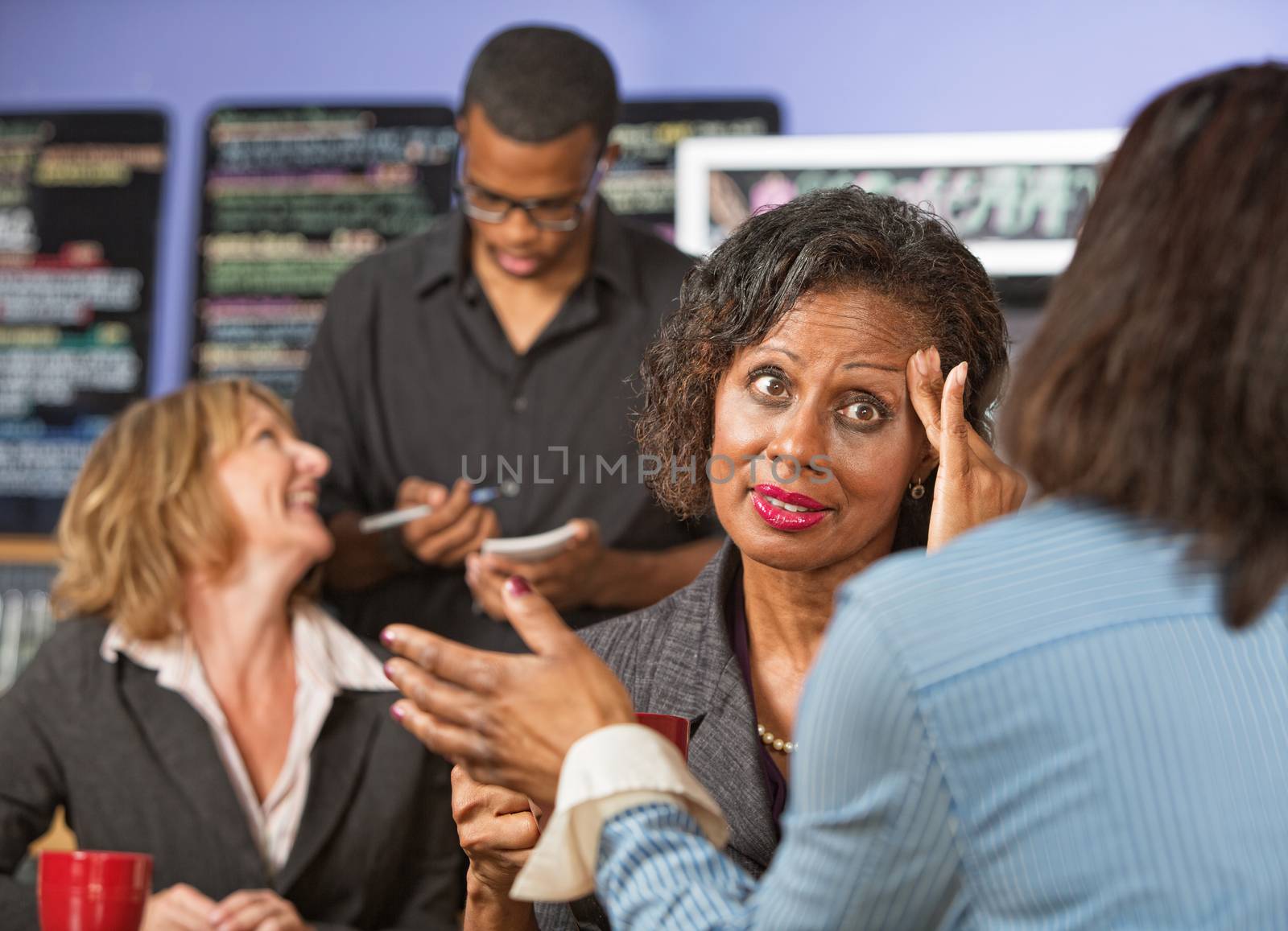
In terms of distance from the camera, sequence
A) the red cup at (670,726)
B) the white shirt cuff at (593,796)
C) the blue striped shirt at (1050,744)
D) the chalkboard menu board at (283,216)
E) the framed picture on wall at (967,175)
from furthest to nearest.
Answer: the chalkboard menu board at (283,216) → the framed picture on wall at (967,175) → the red cup at (670,726) → the white shirt cuff at (593,796) → the blue striped shirt at (1050,744)

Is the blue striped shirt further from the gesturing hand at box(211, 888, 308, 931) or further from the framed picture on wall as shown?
the framed picture on wall

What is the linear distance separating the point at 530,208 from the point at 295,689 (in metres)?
0.88

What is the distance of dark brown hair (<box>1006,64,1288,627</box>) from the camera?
78cm

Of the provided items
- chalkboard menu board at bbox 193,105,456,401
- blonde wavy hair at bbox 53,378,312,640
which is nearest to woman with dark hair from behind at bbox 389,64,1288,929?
blonde wavy hair at bbox 53,378,312,640

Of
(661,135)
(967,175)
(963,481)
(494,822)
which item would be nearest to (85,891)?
(494,822)

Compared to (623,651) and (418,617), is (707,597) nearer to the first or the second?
(623,651)

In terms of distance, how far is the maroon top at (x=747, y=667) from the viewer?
1488 mm

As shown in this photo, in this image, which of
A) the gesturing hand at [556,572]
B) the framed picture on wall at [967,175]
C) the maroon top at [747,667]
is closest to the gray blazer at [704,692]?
the maroon top at [747,667]

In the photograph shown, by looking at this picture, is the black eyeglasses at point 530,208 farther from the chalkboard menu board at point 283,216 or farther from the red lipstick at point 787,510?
the chalkboard menu board at point 283,216

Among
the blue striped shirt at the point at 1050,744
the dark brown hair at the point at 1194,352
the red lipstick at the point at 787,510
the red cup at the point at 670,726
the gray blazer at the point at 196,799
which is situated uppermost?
the dark brown hair at the point at 1194,352

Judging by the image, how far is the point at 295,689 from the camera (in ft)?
7.88

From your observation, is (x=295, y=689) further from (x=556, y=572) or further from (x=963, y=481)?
(x=963, y=481)

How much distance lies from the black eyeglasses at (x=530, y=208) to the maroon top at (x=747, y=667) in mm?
900

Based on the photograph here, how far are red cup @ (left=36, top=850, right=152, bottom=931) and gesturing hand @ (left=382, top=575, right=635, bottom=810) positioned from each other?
52 cm
